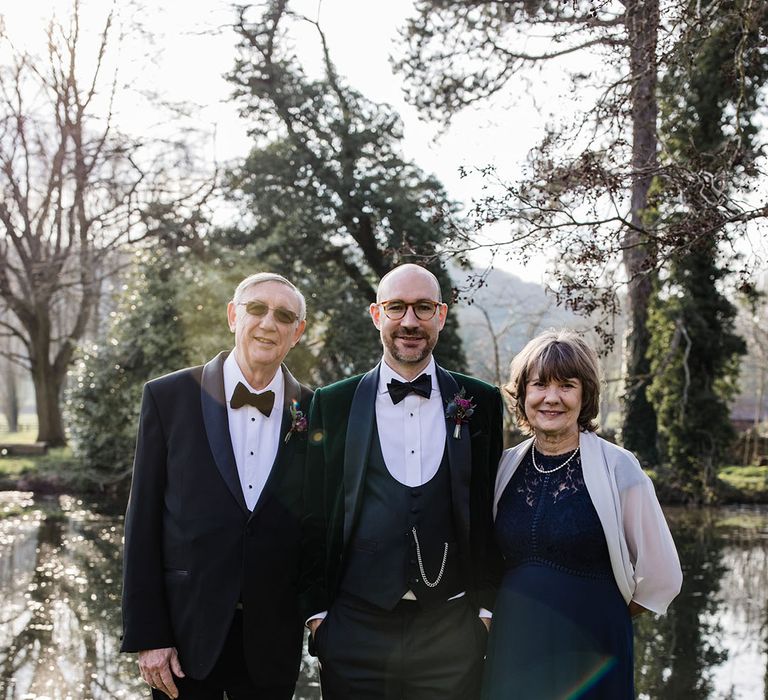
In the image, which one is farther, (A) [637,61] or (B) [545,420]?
(A) [637,61]

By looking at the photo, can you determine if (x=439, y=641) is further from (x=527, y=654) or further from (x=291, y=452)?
(x=291, y=452)

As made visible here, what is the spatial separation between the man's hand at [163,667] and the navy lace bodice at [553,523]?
126cm

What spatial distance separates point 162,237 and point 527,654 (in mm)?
14688

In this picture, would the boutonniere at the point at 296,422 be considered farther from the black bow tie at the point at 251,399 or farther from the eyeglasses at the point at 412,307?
the eyeglasses at the point at 412,307

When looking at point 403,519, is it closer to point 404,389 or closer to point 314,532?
point 314,532

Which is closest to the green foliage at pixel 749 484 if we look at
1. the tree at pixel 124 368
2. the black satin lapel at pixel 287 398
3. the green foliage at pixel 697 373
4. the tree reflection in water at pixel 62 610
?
the green foliage at pixel 697 373

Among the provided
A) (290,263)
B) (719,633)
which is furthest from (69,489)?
(719,633)

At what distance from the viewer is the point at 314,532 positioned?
3062 millimetres

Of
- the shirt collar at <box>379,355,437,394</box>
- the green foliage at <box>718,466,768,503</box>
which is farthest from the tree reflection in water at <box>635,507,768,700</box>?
the green foliage at <box>718,466,768,503</box>

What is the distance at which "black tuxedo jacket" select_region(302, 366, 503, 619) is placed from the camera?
295 cm

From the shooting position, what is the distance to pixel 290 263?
14.4 metres

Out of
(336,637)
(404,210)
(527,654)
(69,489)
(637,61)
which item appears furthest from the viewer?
(69,489)

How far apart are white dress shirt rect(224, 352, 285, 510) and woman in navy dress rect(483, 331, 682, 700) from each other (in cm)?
90

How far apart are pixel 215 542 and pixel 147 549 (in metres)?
0.25
